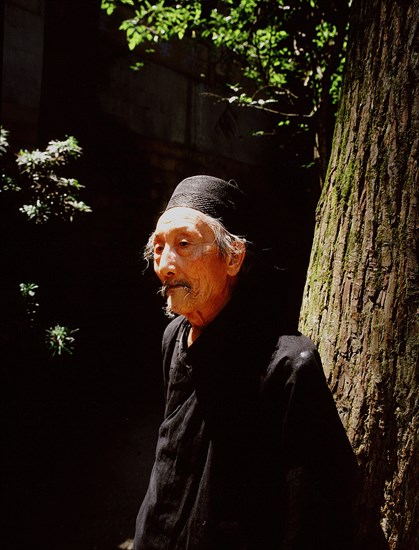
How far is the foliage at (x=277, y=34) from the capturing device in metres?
3.91

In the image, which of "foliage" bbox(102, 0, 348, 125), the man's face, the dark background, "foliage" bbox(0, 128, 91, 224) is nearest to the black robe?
the man's face

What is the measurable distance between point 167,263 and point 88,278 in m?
6.04

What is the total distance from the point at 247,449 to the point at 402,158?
48.9 inches

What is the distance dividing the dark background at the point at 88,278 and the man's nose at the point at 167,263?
2080mm

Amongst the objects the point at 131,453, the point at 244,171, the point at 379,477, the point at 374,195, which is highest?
the point at 244,171

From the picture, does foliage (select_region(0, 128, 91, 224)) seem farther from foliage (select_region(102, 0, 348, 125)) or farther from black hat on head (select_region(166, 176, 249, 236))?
black hat on head (select_region(166, 176, 249, 236))

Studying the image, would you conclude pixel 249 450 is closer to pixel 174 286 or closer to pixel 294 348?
pixel 294 348

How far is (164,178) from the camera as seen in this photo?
8508mm

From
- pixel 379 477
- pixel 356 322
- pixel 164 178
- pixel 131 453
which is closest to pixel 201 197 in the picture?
pixel 356 322

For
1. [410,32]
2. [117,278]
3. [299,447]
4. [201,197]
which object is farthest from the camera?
[117,278]

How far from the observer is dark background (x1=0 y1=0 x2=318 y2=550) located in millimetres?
4309

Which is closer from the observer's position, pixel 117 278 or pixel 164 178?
pixel 117 278

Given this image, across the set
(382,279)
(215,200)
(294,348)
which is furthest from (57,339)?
(382,279)

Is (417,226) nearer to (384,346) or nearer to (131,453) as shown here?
(384,346)
